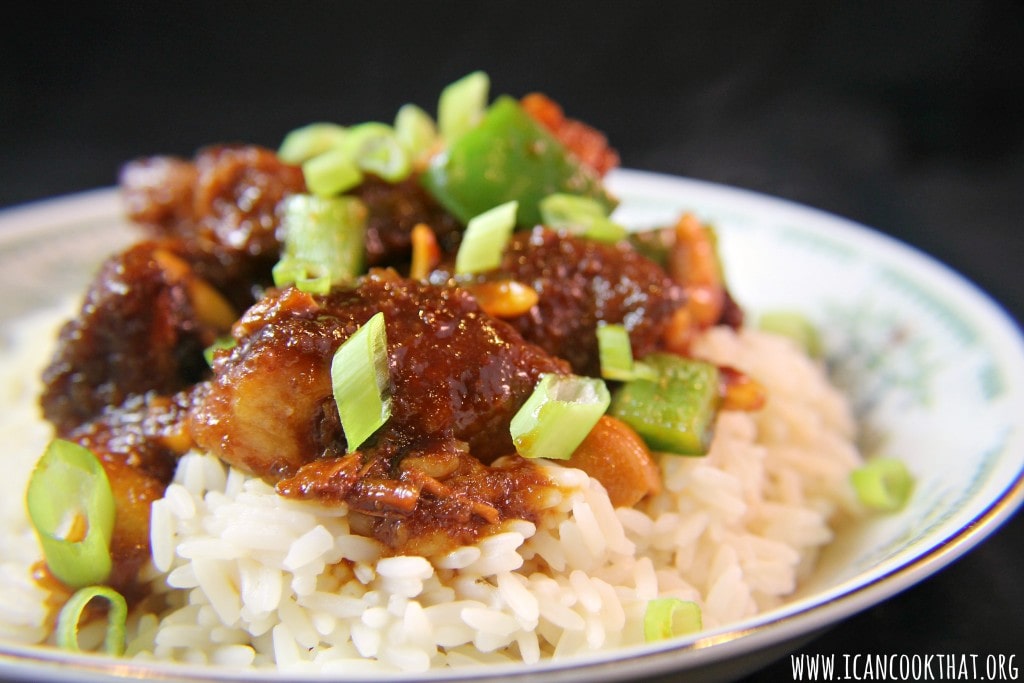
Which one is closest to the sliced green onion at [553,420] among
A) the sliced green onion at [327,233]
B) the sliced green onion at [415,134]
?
the sliced green onion at [327,233]

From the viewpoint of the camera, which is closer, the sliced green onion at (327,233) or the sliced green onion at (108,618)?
the sliced green onion at (108,618)

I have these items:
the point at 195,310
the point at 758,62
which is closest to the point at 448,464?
the point at 195,310

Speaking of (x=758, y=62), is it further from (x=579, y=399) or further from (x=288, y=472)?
(x=288, y=472)

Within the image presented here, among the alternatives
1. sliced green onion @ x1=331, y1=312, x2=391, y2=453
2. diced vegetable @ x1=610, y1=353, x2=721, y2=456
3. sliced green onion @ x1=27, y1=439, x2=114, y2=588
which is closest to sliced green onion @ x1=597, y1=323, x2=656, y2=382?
diced vegetable @ x1=610, y1=353, x2=721, y2=456

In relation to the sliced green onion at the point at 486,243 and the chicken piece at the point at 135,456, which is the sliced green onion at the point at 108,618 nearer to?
the chicken piece at the point at 135,456

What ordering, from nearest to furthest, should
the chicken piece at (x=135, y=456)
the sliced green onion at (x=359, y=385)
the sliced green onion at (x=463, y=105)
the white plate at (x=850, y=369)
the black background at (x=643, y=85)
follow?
the white plate at (x=850, y=369)
the sliced green onion at (x=359, y=385)
the chicken piece at (x=135, y=456)
the sliced green onion at (x=463, y=105)
the black background at (x=643, y=85)

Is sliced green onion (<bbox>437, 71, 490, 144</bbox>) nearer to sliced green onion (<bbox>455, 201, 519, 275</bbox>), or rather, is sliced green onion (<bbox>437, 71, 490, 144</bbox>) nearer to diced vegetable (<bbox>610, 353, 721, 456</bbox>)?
sliced green onion (<bbox>455, 201, 519, 275</bbox>)
